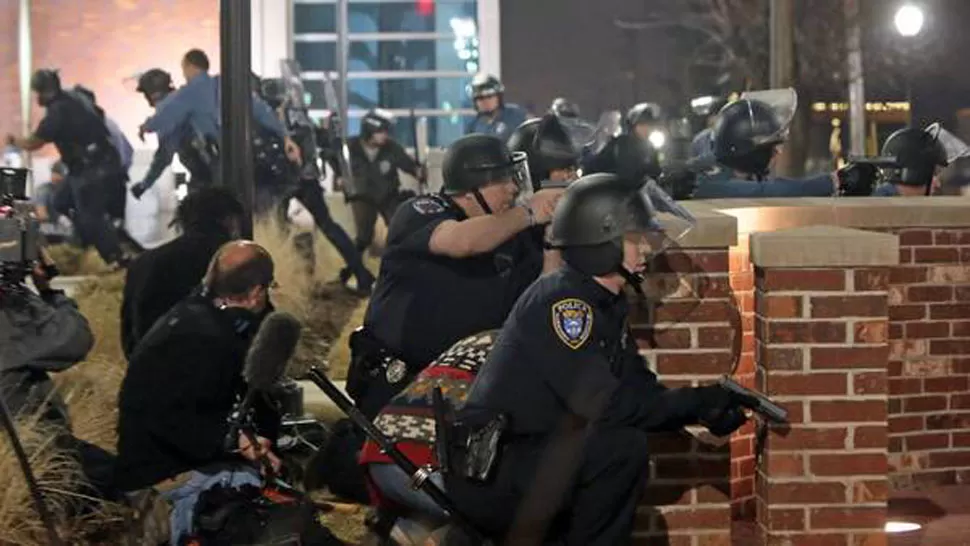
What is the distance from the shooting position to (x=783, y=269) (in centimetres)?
551

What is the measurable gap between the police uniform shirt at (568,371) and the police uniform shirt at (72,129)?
435 inches

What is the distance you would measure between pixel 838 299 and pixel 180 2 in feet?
60.6

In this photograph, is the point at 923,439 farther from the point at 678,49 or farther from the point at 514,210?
the point at 678,49

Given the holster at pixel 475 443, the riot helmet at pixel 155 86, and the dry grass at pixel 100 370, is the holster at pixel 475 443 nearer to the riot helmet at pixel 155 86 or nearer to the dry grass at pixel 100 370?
the dry grass at pixel 100 370

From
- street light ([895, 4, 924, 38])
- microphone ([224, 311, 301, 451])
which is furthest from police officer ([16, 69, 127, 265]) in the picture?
street light ([895, 4, 924, 38])

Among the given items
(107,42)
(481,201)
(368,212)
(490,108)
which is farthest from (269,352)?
(107,42)

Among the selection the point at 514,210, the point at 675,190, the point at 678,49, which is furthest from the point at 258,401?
the point at 678,49

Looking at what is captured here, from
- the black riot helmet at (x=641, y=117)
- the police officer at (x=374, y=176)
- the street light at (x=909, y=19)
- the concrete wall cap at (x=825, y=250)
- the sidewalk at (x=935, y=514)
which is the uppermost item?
the street light at (x=909, y=19)

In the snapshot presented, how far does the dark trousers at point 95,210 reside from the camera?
50.4 feet

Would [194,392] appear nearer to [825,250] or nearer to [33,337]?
[33,337]

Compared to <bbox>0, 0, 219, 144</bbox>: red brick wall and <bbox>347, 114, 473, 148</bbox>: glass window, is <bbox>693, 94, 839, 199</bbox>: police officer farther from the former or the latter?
<bbox>347, 114, 473, 148</bbox>: glass window

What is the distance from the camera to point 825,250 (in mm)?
5457

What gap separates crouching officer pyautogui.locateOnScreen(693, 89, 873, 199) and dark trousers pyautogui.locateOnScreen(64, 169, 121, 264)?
8.79 metres

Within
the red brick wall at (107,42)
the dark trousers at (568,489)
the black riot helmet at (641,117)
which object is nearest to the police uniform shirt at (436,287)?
the dark trousers at (568,489)
